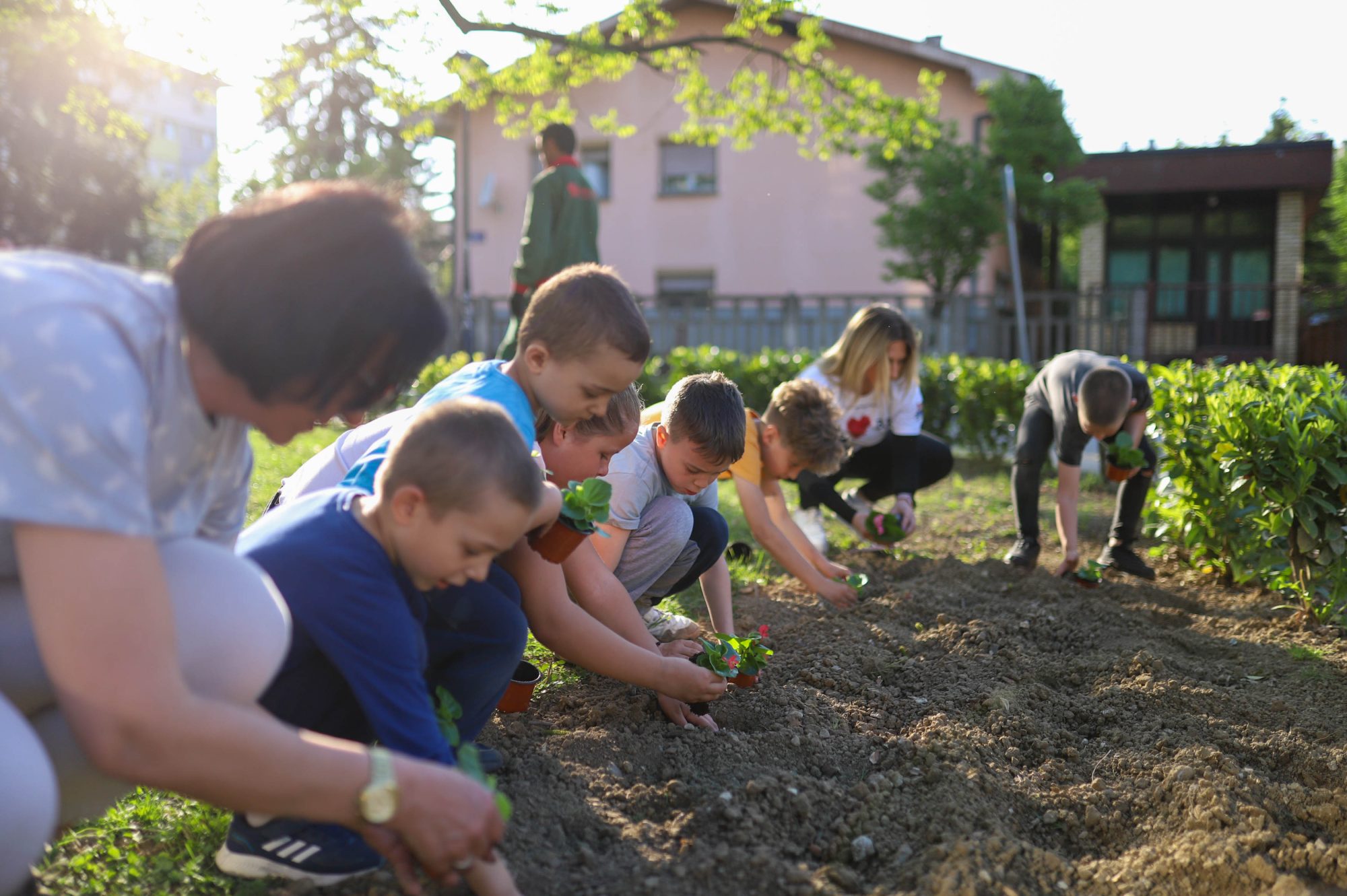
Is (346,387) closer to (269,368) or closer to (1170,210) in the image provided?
(269,368)

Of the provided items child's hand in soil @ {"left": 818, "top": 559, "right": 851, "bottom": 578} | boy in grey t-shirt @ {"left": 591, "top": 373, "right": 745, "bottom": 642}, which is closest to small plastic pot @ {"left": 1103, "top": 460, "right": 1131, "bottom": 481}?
child's hand in soil @ {"left": 818, "top": 559, "right": 851, "bottom": 578}

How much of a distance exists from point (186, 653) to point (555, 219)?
565 centimetres

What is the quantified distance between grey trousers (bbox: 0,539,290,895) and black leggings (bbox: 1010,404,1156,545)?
430 cm

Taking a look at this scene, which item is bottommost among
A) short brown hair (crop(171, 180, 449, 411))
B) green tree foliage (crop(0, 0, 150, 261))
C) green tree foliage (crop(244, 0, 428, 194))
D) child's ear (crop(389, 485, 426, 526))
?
child's ear (crop(389, 485, 426, 526))

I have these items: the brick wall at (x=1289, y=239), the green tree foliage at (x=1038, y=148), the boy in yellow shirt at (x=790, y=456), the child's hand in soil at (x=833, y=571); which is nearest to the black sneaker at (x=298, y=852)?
the boy in yellow shirt at (x=790, y=456)

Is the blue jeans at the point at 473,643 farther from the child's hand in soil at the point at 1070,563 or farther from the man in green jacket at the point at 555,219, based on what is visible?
the man in green jacket at the point at 555,219

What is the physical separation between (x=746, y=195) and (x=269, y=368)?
56.8 ft

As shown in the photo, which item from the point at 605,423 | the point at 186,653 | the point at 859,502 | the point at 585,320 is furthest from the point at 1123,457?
the point at 186,653

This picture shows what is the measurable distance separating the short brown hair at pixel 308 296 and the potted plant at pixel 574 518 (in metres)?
0.75

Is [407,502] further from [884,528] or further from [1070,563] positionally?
[1070,563]

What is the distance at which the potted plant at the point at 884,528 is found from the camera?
16.2ft

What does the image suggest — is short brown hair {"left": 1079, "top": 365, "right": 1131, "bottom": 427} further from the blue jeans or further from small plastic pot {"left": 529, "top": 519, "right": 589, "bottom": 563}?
the blue jeans

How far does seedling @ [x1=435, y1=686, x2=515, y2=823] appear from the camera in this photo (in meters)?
1.66

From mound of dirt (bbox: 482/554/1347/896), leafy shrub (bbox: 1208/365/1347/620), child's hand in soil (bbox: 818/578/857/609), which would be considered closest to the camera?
mound of dirt (bbox: 482/554/1347/896)
